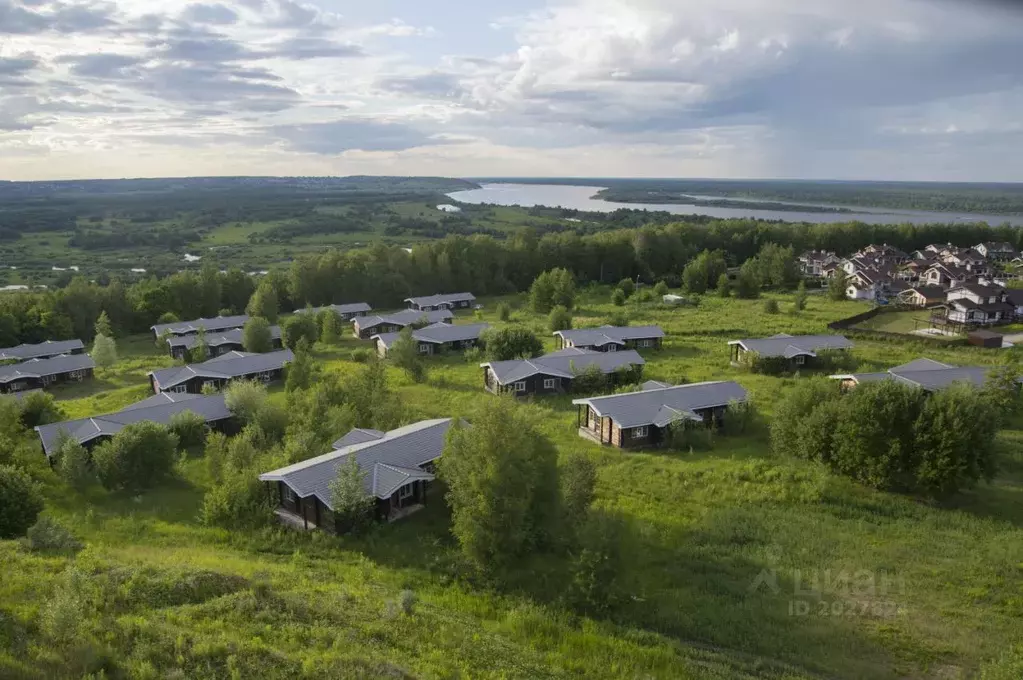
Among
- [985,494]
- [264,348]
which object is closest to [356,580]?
[985,494]

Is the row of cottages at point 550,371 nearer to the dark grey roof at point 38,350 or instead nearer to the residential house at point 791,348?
the residential house at point 791,348

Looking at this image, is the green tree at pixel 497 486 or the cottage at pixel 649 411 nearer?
the green tree at pixel 497 486

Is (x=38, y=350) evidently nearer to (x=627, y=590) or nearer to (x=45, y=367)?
(x=45, y=367)

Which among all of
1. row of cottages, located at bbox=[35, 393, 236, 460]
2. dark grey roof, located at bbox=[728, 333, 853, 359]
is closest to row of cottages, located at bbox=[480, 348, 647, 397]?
dark grey roof, located at bbox=[728, 333, 853, 359]

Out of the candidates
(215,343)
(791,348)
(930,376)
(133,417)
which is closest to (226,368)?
(215,343)

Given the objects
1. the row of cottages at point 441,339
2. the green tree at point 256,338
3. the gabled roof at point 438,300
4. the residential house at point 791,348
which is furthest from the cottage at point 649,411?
the gabled roof at point 438,300

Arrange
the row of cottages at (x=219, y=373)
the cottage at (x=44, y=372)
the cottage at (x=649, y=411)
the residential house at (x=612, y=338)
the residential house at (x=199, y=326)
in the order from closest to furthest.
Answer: the cottage at (x=649, y=411) → the row of cottages at (x=219, y=373) → the cottage at (x=44, y=372) → the residential house at (x=612, y=338) → the residential house at (x=199, y=326)
